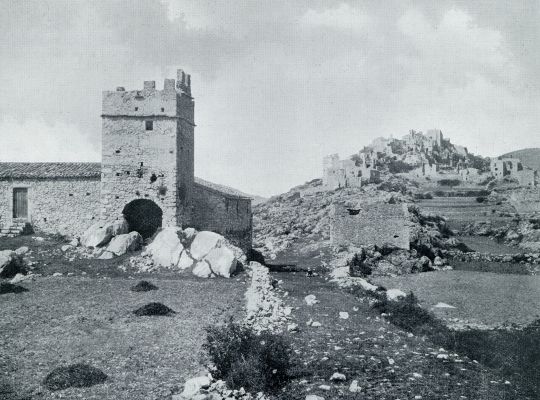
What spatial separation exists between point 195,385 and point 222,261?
46.8 ft

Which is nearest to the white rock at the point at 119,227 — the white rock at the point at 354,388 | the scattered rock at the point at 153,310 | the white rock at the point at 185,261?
the white rock at the point at 185,261

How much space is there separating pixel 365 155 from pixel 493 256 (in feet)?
205

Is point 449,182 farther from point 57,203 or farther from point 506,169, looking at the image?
point 57,203

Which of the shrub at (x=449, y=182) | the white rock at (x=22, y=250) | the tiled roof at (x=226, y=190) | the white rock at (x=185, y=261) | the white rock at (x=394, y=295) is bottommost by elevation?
the white rock at (x=394, y=295)

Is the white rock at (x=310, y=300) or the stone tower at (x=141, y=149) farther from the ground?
the stone tower at (x=141, y=149)

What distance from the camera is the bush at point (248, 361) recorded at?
10164 mm

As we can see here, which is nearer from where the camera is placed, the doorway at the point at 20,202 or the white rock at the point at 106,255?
the white rock at the point at 106,255

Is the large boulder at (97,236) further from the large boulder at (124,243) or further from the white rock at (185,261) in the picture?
the white rock at (185,261)

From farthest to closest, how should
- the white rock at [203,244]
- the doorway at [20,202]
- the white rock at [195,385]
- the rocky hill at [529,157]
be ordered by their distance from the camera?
the rocky hill at [529,157] → the doorway at [20,202] → the white rock at [203,244] → the white rock at [195,385]

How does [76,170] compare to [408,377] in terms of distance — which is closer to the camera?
[408,377]

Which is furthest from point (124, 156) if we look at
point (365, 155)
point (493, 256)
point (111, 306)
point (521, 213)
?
point (365, 155)

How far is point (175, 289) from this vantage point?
20562 millimetres

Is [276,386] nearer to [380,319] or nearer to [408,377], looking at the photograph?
[408,377]

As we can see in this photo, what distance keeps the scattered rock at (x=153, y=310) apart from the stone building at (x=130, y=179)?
12.3 meters
